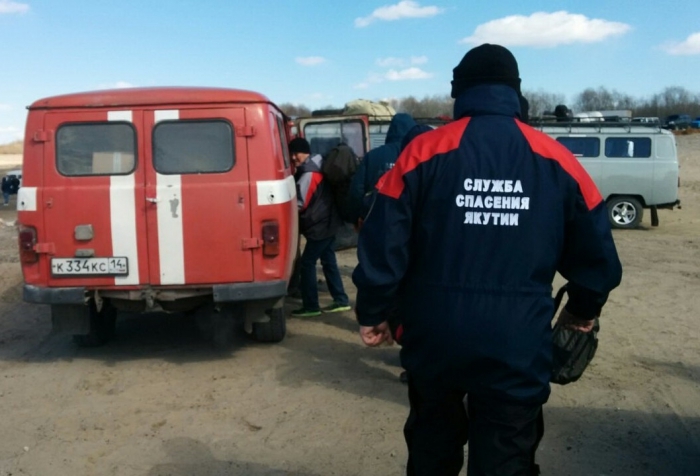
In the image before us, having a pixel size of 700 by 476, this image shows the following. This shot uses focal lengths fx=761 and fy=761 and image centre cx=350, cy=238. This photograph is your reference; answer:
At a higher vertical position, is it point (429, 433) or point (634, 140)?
point (634, 140)

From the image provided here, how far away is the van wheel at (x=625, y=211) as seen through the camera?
677 inches

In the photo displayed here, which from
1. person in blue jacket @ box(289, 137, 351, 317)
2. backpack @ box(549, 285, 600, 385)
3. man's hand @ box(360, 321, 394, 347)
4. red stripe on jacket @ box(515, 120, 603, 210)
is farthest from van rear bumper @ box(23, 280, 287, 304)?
red stripe on jacket @ box(515, 120, 603, 210)

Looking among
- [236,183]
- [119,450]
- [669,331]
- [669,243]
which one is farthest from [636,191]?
[119,450]

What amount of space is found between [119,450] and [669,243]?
12.4 m

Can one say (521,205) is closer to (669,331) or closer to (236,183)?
(236,183)

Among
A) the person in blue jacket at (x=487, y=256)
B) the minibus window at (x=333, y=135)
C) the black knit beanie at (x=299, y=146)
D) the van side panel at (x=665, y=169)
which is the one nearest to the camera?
the person in blue jacket at (x=487, y=256)

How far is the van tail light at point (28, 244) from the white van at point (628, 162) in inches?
518

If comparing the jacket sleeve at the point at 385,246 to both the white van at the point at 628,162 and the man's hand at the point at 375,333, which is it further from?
the white van at the point at 628,162

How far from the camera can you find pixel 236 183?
20.5ft

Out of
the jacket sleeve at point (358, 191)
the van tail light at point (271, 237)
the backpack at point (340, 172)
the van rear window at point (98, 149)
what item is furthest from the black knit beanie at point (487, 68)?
the backpack at point (340, 172)

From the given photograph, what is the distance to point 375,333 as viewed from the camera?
2.92 meters

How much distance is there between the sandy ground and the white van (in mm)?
9086

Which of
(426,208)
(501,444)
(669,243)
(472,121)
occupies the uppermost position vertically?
(472,121)

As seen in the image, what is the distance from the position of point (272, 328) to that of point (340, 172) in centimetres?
169
